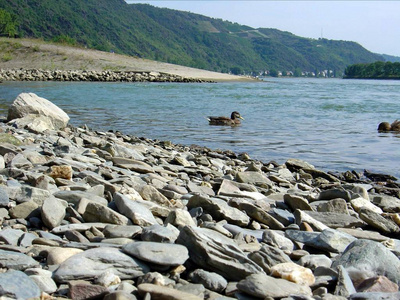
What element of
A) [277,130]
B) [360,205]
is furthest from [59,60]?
[360,205]

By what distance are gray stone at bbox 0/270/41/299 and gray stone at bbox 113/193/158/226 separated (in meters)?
1.05

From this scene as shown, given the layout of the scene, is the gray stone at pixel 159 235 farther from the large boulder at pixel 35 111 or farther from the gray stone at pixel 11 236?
the large boulder at pixel 35 111

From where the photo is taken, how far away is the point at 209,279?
101 inches

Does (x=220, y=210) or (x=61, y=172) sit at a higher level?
(x=61, y=172)

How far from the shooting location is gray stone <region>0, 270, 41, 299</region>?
2.16 meters

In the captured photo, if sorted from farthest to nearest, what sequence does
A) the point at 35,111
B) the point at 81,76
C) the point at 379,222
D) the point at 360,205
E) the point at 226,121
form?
the point at 81,76 → the point at 226,121 → the point at 35,111 → the point at 360,205 → the point at 379,222

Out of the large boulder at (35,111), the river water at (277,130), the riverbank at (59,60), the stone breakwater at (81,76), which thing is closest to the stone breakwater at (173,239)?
the large boulder at (35,111)

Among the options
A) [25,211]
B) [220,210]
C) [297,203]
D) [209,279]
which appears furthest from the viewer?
[297,203]

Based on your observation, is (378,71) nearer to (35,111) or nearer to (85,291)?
(35,111)

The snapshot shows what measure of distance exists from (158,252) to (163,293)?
0.40 meters

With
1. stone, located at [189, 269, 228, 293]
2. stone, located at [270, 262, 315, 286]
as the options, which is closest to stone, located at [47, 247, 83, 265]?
stone, located at [189, 269, 228, 293]

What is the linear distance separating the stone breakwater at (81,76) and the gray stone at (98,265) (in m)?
40.9

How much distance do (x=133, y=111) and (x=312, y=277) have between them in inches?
606

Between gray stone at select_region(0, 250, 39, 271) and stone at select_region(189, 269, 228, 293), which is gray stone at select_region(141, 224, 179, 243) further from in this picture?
gray stone at select_region(0, 250, 39, 271)
